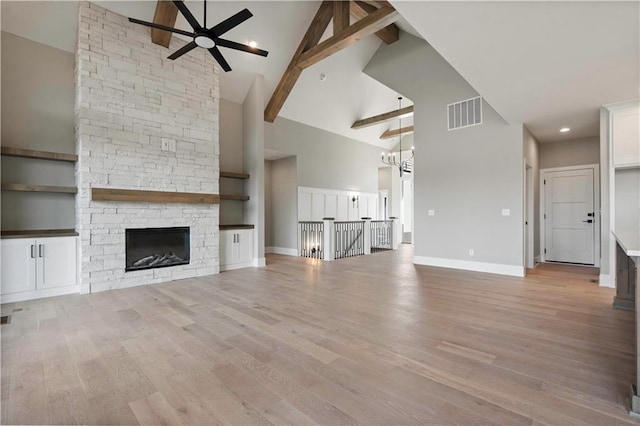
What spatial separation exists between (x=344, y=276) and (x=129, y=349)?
142 inches

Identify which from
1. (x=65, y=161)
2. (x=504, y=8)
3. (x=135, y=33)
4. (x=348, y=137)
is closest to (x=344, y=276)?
(x=504, y=8)

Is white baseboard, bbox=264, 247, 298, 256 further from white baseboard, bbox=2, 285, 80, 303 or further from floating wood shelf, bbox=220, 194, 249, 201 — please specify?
white baseboard, bbox=2, 285, 80, 303

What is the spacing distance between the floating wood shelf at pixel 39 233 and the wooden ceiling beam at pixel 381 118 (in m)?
8.23

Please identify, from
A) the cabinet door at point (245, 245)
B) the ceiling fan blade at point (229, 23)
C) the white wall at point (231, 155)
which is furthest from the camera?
Answer: the white wall at point (231, 155)

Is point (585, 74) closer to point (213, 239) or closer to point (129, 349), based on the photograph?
point (129, 349)

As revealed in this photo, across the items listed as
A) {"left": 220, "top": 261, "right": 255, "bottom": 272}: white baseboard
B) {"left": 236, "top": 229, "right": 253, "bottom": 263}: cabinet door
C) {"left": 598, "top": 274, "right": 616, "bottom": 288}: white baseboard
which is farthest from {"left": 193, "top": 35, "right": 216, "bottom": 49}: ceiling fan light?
{"left": 598, "top": 274, "right": 616, "bottom": 288}: white baseboard

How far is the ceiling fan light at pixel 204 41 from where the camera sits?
3.67m

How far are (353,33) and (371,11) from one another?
1606mm

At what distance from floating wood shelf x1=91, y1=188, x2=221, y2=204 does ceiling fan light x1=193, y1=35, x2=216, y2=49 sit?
2.43 metres

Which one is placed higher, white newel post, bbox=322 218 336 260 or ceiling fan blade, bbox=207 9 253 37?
ceiling fan blade, bbox=207 9 253 37

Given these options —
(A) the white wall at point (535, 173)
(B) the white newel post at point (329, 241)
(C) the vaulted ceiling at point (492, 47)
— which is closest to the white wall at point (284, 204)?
(B) the white newel post at point (329, 241)

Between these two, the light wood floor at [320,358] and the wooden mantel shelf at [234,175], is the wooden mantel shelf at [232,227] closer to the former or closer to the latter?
the wooden mantel shelf at [234,175]

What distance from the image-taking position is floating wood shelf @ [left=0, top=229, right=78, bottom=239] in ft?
13.0

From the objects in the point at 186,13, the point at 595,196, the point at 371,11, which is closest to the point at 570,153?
the point at 595,196
